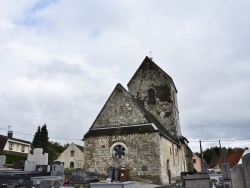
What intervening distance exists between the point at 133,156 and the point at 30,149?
116ft

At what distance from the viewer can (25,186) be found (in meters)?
10.4

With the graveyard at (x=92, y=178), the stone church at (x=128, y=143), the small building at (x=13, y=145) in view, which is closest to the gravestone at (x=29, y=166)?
the graveyard at (x=92, y=178)

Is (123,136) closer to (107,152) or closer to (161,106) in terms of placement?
(107,152)

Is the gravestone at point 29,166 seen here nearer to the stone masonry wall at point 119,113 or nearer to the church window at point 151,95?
the stone masonry wall at point 119,113

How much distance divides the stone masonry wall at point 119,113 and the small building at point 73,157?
28.8m

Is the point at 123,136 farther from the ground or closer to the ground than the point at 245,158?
farther from the ground

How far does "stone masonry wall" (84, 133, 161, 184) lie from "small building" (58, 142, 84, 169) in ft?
94.4

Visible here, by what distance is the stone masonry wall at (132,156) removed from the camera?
55.4ft

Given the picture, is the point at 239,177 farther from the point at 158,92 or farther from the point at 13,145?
the point at 13,145

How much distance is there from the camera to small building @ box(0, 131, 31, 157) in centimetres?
4019

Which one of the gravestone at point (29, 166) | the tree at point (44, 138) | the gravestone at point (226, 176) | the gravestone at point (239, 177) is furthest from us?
the tree at point (44, 138)

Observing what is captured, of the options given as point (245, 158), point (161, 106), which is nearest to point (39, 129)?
point (161, 106)

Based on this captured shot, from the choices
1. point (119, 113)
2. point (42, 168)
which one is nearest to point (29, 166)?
point (42, 168)

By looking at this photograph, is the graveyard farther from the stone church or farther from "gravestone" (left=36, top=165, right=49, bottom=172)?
the stone church
